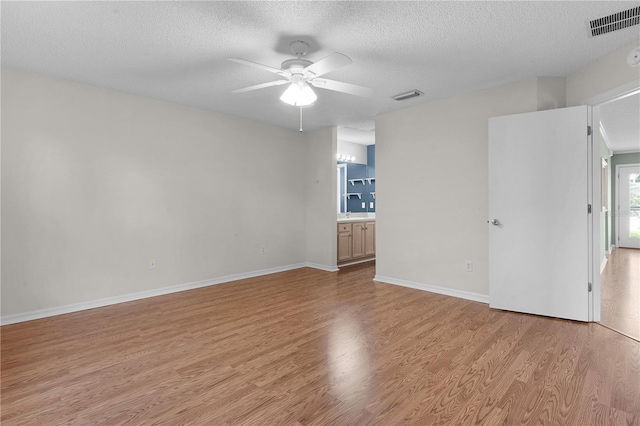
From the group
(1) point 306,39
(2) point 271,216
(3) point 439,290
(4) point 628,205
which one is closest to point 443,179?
(3) point 439,290

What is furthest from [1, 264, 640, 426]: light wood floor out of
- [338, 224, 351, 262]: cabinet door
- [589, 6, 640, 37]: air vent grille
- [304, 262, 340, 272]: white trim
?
[589, 6, 640, 37]: air vent grille

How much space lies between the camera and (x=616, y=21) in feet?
7.52

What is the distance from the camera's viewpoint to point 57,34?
8.08ft

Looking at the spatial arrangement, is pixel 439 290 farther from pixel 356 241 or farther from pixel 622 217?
pixel 622 217

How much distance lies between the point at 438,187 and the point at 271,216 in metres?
2.69

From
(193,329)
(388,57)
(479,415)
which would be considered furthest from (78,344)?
(388,57)

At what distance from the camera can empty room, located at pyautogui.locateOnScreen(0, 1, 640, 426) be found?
1971 millimetres

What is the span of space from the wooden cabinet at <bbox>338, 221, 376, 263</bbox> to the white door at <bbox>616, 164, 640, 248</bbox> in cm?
634

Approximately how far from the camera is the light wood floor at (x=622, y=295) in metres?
2.94

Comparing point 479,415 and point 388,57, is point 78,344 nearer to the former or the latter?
point 479,415

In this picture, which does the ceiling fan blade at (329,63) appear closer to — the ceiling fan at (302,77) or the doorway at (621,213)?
the ceiling fan at (302,77)

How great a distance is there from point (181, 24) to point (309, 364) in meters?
2.61

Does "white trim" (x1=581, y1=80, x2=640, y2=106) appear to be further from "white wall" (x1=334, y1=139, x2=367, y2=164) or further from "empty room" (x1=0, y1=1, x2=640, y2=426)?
"white wall" (x1=334, y1=139, x2=367, y2=164)

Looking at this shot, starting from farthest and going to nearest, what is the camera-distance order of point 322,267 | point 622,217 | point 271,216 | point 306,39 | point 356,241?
point 622,217 < point 356,241 < point 322,267 < point 271,216 < point 306,39
